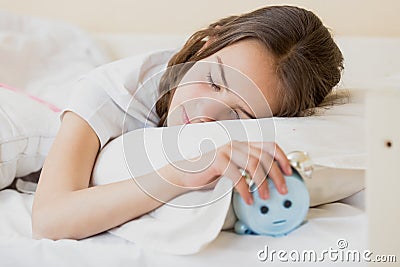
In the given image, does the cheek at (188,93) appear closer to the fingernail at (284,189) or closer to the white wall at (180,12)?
the fingernail at (284,189)

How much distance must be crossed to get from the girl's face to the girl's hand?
156 mm

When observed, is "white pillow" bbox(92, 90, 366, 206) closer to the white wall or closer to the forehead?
the forehead

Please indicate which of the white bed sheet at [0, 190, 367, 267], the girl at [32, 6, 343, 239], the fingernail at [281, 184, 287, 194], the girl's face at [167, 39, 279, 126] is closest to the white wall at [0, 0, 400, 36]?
the girl at [32, 6, 343, 239]

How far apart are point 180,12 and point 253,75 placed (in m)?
0.66

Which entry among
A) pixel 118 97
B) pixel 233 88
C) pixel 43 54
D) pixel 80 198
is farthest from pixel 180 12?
pixel 80 198

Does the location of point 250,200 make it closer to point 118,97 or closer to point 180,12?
point 118,97

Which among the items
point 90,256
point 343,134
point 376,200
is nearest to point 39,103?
point 90,256

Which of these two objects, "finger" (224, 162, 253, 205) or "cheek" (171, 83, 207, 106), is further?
"cheek" (171, 83, 207, 106)

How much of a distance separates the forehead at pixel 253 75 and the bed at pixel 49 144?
102mm

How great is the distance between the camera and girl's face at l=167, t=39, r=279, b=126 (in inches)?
33.4

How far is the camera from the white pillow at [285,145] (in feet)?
2.41

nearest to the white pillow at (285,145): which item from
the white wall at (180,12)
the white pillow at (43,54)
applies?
the white pillow at (43,54)

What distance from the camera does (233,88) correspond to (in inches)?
33.2

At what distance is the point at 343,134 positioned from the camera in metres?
0.79
